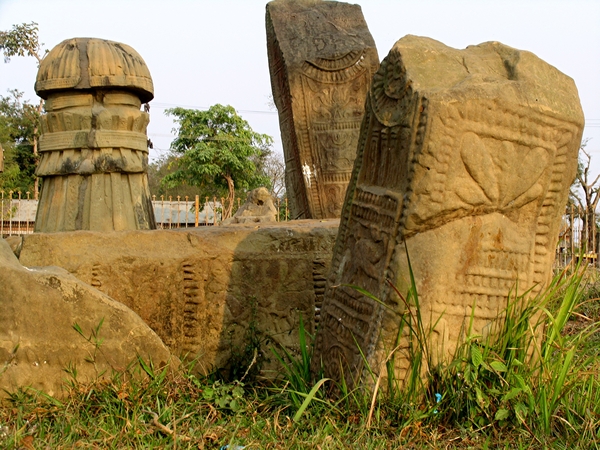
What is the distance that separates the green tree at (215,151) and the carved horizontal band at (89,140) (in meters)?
15.6

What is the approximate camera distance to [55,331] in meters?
2.55

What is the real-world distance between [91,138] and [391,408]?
368 centimetres

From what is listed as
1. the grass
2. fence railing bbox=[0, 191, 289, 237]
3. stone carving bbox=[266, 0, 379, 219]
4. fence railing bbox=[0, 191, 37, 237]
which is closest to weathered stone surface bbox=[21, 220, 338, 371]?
the grass

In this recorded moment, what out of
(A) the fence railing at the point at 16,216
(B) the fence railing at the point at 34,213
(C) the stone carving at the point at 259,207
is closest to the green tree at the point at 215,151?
(B) the fence railing at the point at 34,213

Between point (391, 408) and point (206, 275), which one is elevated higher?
point (206, 275)

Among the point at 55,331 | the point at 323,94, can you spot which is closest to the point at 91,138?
the point at 323,94

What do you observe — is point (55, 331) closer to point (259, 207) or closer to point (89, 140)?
point (89, 140)

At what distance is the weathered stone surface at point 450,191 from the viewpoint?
230 cm

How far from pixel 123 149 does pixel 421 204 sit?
3.49 metres

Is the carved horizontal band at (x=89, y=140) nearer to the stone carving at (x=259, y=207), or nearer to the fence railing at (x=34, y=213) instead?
the stone carving at (x=259, y=207)

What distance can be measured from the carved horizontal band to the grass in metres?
2.95

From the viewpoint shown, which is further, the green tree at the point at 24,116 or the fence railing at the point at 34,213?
the green tree at the point at 24,116

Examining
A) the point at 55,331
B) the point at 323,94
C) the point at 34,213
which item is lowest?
the point at 34,213

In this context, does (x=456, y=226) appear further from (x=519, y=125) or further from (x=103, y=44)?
(x=103, y=44)
